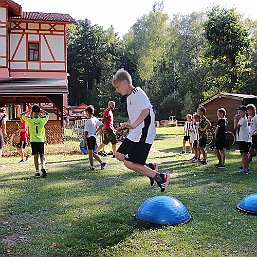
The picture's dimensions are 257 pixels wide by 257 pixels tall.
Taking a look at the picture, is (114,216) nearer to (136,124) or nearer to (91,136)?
(136,124)

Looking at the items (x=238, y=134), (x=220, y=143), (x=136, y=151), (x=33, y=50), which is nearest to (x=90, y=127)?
(x=220, y=143)

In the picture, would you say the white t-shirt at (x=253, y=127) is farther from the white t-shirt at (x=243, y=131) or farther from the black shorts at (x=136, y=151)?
the black shorts at (x=136, y=151)

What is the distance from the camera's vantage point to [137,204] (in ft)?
22.2

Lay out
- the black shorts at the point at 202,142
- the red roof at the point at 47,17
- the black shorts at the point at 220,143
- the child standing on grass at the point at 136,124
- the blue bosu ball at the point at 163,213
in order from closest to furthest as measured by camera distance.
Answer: the blue bosu ball at the point at 163,213 → the child standing on grass at the point at 136,124 → the black shorts at the point at 220,143 → the black shorts at the point at 202,142 → the red roof at the point at 47,17

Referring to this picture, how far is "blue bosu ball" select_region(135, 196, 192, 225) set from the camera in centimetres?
535

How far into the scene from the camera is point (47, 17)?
2911 centimetres

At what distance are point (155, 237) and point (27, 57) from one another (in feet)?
84.4

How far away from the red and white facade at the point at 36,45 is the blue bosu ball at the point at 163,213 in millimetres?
24173

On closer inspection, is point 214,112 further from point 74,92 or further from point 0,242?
point 74,92

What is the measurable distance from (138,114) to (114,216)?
156 cm

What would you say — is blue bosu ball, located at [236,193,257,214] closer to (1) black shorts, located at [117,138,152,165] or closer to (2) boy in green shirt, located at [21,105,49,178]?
(1) black shorts, located at [117,138,152,165]

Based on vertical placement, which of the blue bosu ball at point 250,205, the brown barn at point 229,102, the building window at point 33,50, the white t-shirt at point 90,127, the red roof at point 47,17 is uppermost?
the red roof at point 47,17

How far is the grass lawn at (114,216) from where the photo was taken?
Answer: 15.0 feet

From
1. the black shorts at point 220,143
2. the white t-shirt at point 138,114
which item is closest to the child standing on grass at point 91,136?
the black shorts at point 220,143
